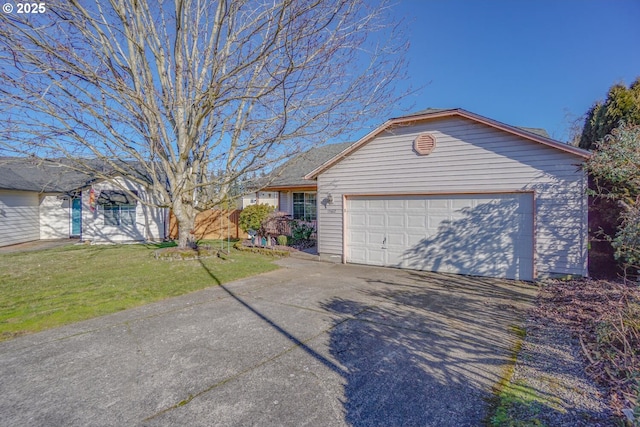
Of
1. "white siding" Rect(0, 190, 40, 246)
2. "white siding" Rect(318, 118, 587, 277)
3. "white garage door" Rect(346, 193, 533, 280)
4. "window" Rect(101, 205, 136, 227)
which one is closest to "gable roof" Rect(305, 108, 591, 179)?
"white siding" Rect(318, 118, 587, 277)

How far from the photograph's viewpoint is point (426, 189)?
348 inches

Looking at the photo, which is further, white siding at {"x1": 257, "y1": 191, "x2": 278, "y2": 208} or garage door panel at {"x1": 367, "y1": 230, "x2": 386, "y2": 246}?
white siding at {"x1": 257, "y1": 191, "x2": 278, "y2": 208}

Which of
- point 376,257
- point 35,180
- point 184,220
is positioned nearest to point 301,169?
point 184,220

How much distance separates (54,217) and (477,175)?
2087 cm

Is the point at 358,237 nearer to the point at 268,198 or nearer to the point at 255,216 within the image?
the point at 255,216

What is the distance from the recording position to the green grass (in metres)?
5.63

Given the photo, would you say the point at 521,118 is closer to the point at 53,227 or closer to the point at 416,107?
the point at 416,107

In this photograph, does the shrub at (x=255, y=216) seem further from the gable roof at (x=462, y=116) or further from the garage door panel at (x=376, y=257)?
the garage door panel at (x=376, y=257)

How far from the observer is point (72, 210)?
17891mm

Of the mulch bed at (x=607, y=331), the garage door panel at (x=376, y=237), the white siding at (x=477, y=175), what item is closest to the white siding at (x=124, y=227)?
the white siding at (x=477, y=175)

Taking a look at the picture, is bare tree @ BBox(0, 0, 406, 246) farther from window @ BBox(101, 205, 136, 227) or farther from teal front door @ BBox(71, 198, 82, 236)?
teal front door @ BBox(71, 198, 82, 236)

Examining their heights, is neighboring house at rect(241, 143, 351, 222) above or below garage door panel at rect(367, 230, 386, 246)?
above

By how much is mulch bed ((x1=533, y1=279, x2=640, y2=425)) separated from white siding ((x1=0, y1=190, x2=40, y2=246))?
66.0 feet

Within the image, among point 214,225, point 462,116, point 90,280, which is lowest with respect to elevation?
point 90,280
